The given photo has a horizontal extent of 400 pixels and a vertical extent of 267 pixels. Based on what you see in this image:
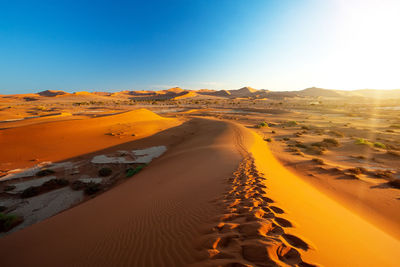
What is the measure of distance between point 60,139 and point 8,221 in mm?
9839

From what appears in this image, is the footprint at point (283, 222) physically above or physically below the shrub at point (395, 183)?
above

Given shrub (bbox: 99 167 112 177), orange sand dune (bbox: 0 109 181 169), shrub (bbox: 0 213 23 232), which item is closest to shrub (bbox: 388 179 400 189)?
shrub (bbox: 99 167 112 177)

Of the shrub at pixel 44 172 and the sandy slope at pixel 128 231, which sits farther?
the shrub at pixel 44 172

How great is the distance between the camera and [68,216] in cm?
428

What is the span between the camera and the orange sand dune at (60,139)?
9.52 metres

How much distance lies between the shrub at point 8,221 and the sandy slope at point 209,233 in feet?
4.76

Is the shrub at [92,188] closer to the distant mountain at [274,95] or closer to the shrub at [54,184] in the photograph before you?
the shrub at [54,184]

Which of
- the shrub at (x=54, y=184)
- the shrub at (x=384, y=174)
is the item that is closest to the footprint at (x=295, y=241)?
the shrub at (x=384, y=174)

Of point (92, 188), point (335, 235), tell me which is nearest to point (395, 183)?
point (335, 235)

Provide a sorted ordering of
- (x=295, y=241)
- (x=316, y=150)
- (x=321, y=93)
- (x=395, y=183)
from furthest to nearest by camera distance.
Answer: (x=321, y=93) → (x=316, y=150) → (x=395, y=183) → (x=295, y=241)

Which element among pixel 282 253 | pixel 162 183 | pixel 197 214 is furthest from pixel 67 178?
pixel 282 253

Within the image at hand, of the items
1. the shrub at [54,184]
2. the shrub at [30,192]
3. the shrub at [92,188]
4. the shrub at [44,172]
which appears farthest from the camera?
the shrub at [44,172]

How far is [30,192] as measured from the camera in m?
6.02

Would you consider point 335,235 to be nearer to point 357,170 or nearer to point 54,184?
point 357,170
